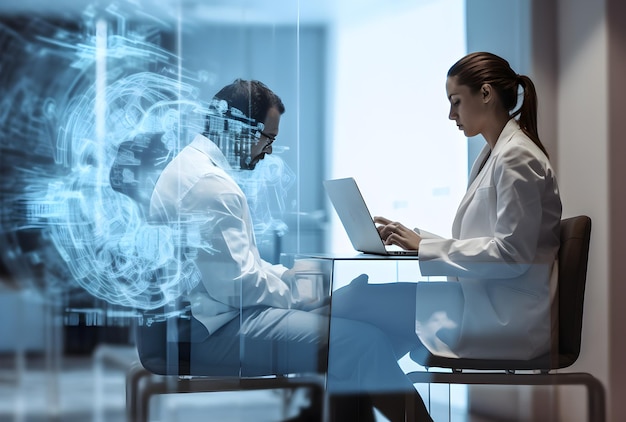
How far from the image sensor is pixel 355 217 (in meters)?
1.97

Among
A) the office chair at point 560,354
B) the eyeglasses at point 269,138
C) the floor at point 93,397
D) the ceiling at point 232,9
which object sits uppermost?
the ceiling at point 232,9

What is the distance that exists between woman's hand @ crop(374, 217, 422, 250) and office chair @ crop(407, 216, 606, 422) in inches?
11.2

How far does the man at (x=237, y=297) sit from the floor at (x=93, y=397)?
15 cm

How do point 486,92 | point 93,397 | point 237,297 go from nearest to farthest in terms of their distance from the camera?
point 237,297, point 93,397, point 486,92

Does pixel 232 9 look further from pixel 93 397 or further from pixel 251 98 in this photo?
pixel 93 397

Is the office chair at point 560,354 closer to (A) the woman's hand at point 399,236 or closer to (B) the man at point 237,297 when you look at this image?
(B) the man at point 237,297

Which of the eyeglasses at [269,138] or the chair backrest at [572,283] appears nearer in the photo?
the chair backrest at [572,283]

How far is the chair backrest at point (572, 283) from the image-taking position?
1851mm

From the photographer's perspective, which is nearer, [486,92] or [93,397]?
[93,397]

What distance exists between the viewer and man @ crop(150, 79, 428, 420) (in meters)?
1.84

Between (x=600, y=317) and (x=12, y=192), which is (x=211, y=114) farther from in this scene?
(x=600, y=317)

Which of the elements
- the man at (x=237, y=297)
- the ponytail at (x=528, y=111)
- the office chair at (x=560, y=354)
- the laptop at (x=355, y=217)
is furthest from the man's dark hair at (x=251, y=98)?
the office chair at (x=560, y=354)

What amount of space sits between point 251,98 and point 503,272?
814 millimetres

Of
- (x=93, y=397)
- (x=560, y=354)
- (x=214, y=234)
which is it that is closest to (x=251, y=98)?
(x=214, y=234)
